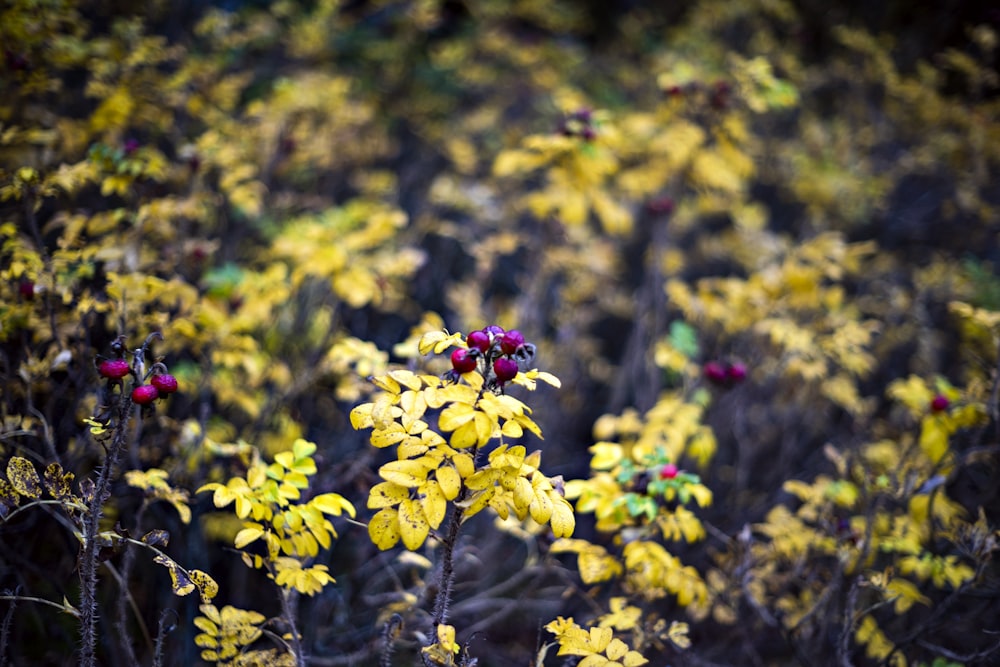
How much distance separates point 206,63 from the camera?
3029mm

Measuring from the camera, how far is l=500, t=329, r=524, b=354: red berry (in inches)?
49.8

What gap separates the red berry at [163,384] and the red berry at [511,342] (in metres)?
0.78

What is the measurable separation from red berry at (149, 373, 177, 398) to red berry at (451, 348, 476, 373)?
67cm

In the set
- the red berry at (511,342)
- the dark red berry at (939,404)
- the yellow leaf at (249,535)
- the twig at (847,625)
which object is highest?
the red berry at (511,342)

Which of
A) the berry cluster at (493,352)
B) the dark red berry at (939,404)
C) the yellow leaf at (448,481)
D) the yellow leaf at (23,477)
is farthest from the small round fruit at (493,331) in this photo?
the dark red berry at (939,404)

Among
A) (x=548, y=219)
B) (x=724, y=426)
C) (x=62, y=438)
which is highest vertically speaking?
(x=548, y=219)

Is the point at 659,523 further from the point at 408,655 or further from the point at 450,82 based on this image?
the point at 450,82

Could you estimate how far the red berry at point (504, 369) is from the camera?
1269mm

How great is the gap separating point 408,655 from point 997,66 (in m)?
5.19

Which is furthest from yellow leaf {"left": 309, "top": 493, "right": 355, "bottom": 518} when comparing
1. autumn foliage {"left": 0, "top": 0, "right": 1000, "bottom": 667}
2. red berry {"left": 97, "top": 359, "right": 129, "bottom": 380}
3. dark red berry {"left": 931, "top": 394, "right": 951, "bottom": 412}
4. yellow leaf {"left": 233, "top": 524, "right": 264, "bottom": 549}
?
dark red berry {"left": 931, "top": 394, "right": 951, "bottom": 412}

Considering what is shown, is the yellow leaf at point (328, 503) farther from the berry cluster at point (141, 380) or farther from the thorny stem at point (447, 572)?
the berry cluster at point (141, 380)

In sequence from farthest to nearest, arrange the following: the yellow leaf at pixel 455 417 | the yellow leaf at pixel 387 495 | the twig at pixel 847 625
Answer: the twig at pixel 847 625, the yellow leaf at pixel 387 495, the yellow leaf at pixel 455 417

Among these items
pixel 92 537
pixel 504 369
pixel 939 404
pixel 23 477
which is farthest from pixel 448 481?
pixel 939 404

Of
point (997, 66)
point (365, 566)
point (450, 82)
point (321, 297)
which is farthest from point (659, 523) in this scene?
point (997, 66)
